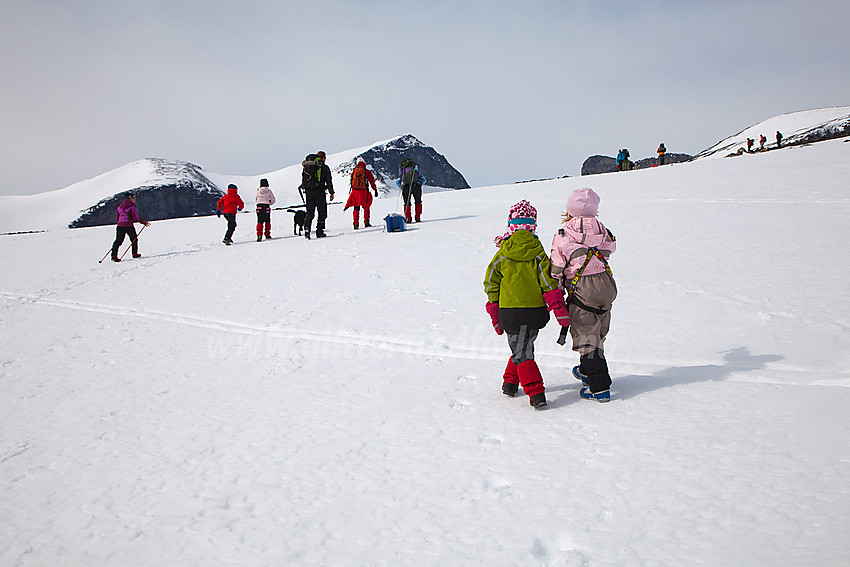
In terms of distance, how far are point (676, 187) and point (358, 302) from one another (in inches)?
495

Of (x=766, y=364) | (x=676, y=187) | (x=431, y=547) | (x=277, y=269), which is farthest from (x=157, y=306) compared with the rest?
(x=676, y=187)

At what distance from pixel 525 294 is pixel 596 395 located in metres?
0.99

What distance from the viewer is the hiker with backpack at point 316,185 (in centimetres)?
1234

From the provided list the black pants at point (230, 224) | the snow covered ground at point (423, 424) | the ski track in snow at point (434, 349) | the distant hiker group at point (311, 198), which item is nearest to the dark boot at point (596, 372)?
the snow covered ground at point (423, 424)

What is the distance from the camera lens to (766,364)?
4355mm

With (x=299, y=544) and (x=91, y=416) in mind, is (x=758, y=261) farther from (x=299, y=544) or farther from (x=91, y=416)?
(x=91, y=416)

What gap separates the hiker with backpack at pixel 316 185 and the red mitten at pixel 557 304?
943 cm

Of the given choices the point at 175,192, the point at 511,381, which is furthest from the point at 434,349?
the point at 175,192

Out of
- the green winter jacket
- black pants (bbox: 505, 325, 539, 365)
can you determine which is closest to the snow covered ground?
black pants (bbox: 505, 325, 539, 365)

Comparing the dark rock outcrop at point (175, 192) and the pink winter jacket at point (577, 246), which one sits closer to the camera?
the pink winter jacket at point (577, 246)

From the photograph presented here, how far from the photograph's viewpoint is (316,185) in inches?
490

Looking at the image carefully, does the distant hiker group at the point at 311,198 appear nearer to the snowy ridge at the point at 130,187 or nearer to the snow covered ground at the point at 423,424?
the snow covered ground at the point at 423,424

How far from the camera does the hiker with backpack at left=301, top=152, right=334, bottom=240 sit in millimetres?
12336

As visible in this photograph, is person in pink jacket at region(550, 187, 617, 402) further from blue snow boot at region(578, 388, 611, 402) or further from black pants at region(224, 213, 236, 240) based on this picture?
black pants at region(224, 213, 236, 240)
